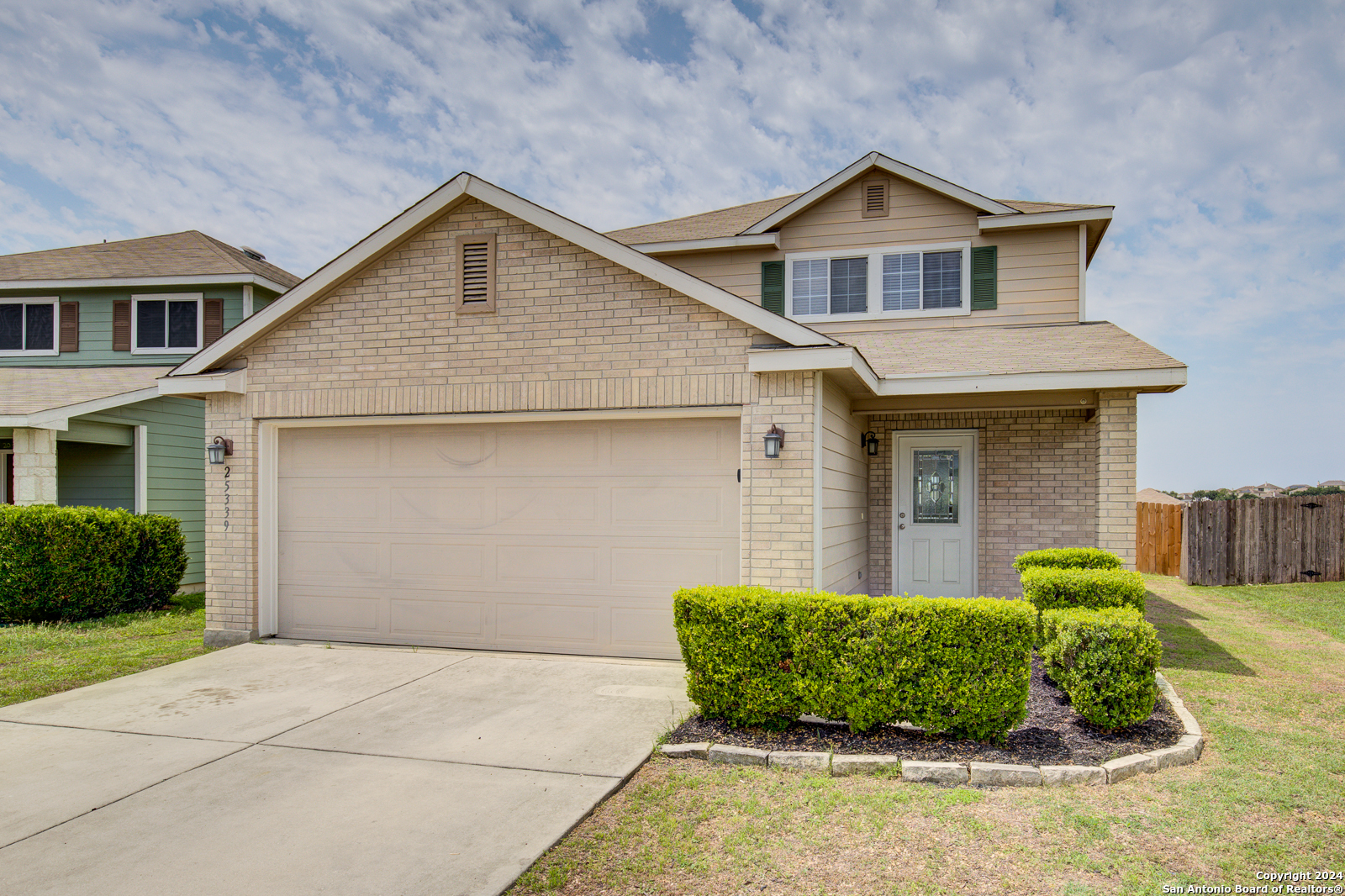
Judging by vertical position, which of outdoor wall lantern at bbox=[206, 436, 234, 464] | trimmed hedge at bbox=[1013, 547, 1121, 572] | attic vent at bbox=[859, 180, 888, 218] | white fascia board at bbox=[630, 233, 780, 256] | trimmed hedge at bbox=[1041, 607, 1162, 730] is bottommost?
trimmed hedge at bbox=[1041, 607, 1162, 730]

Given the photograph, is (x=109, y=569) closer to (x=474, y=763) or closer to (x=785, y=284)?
(x=474, y=763)

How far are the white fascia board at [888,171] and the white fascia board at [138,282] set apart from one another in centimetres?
966

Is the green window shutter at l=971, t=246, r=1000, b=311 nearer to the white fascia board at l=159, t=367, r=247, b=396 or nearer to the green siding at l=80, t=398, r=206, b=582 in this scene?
the white fascia board at l=159, t=367, r=247, b=396

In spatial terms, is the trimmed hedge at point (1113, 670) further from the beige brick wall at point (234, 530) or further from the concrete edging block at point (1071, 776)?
the beige brick wall at point (234, 530)

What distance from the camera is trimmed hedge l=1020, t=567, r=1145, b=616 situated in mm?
6438

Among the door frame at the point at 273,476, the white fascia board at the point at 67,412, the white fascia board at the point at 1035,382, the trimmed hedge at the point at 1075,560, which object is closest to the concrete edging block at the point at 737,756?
the door frame at the point at 273,476

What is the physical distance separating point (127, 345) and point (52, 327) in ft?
5.31

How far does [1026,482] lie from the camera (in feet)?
33.2

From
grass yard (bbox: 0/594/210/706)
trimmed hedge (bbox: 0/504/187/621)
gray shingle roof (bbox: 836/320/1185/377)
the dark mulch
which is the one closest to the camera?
the dark mulch

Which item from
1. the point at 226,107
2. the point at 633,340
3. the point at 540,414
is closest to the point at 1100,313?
the point at 633,340

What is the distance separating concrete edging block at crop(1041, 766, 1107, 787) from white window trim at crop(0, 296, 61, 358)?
1820 cm

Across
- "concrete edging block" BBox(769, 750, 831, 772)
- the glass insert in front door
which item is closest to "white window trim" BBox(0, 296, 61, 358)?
A: the glass insert in front door

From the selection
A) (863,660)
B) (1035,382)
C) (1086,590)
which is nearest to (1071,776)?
(863,660)

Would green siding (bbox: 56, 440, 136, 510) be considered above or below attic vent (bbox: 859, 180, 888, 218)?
Result: below
